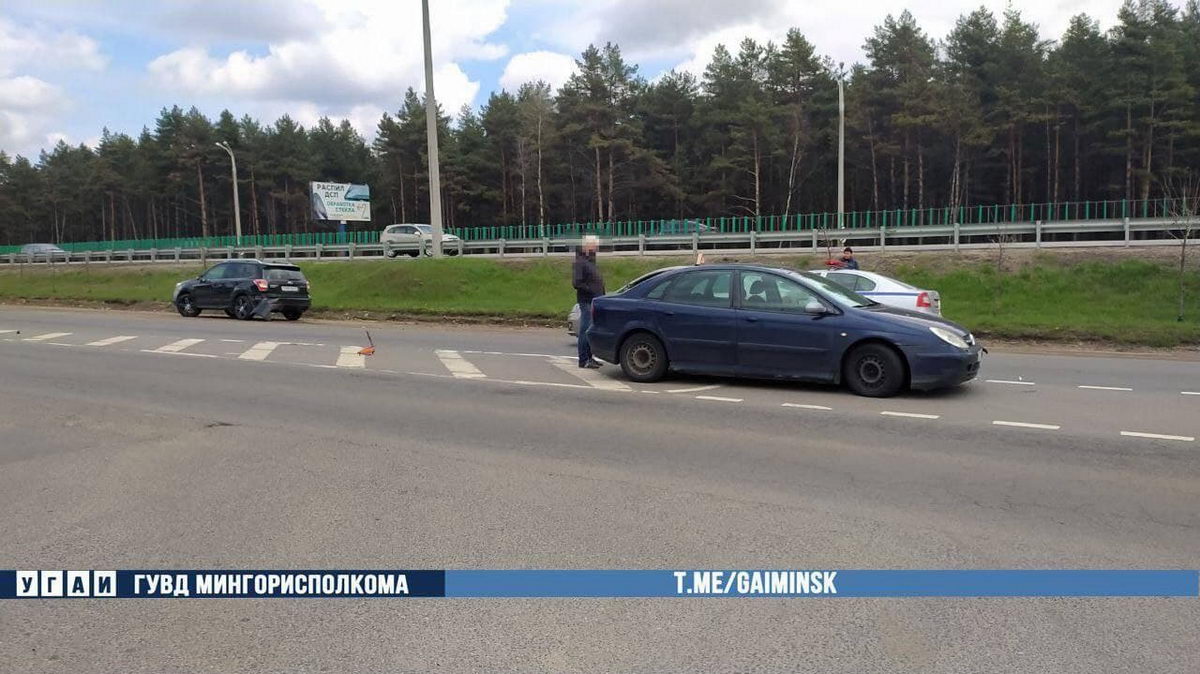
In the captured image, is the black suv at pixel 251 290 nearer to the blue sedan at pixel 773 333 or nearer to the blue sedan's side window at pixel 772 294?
the blue sedan at pixel 773 333

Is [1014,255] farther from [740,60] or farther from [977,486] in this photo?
[740,60]

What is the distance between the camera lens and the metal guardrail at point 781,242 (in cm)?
2525

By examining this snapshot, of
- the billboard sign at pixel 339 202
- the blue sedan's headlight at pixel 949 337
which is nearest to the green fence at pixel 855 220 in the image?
the billboard sign at pixel 339 202

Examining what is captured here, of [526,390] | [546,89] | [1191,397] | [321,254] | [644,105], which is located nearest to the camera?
[1191,397]

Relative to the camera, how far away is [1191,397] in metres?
9.53

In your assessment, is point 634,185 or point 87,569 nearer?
point 87,569

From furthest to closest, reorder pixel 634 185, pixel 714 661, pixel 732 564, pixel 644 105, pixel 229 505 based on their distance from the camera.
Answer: pixel 644 105
pixel 634 185
pixel 229 505
pixel 732 564
pixel 714 661

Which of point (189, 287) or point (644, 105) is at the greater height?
point (644, 105)

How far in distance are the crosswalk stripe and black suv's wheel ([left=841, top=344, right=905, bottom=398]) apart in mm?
4910

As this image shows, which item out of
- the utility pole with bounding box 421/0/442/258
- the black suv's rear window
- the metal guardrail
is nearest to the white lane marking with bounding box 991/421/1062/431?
the metal guardrail

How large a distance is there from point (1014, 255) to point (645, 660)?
23420mm

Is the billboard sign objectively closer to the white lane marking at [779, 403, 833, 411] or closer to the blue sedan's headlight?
the white lane marking at [779, 403, 833, 411]

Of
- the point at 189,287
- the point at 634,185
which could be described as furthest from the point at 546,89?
the point at 189,287

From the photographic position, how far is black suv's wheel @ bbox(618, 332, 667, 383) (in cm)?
1062
